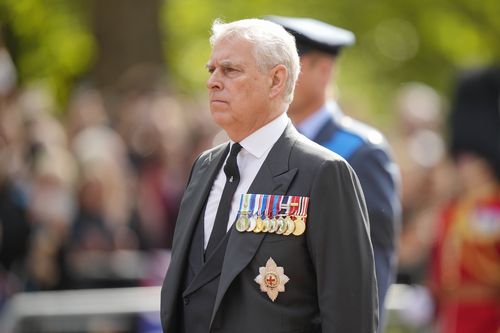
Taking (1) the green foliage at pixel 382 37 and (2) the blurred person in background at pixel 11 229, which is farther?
(1) the green foliage at pixel 382 37

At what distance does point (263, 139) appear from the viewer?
494cm

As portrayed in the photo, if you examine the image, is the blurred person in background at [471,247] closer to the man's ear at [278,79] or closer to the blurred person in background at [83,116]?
the blurred person in background at [83,116]

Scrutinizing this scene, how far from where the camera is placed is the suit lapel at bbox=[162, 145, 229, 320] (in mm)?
4977

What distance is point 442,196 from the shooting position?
1153 cm

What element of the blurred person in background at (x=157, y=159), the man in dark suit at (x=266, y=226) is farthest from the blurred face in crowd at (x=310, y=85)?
the blurred person in background at (x=157, y=159)

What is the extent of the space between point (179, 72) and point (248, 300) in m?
19.0

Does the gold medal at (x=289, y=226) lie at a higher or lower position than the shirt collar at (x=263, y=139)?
lower

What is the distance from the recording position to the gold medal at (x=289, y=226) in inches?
184

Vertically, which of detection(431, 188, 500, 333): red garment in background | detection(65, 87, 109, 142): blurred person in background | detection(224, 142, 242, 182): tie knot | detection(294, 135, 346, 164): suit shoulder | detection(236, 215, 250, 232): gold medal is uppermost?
detection(294, 135, 346, 164): suit shoulder

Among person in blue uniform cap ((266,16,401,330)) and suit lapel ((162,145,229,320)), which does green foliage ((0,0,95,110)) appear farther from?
suit lapel ((162,145,229,320))

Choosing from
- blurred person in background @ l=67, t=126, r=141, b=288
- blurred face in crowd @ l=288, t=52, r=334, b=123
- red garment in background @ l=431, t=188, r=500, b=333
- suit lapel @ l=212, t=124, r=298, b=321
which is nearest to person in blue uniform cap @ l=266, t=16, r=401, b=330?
blurred face in crowd @ l=288, t=52, r=334, b=123

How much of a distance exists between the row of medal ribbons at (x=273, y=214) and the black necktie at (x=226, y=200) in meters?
0.10

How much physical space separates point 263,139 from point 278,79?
0.24m

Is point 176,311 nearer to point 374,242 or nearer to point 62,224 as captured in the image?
point 374,242
